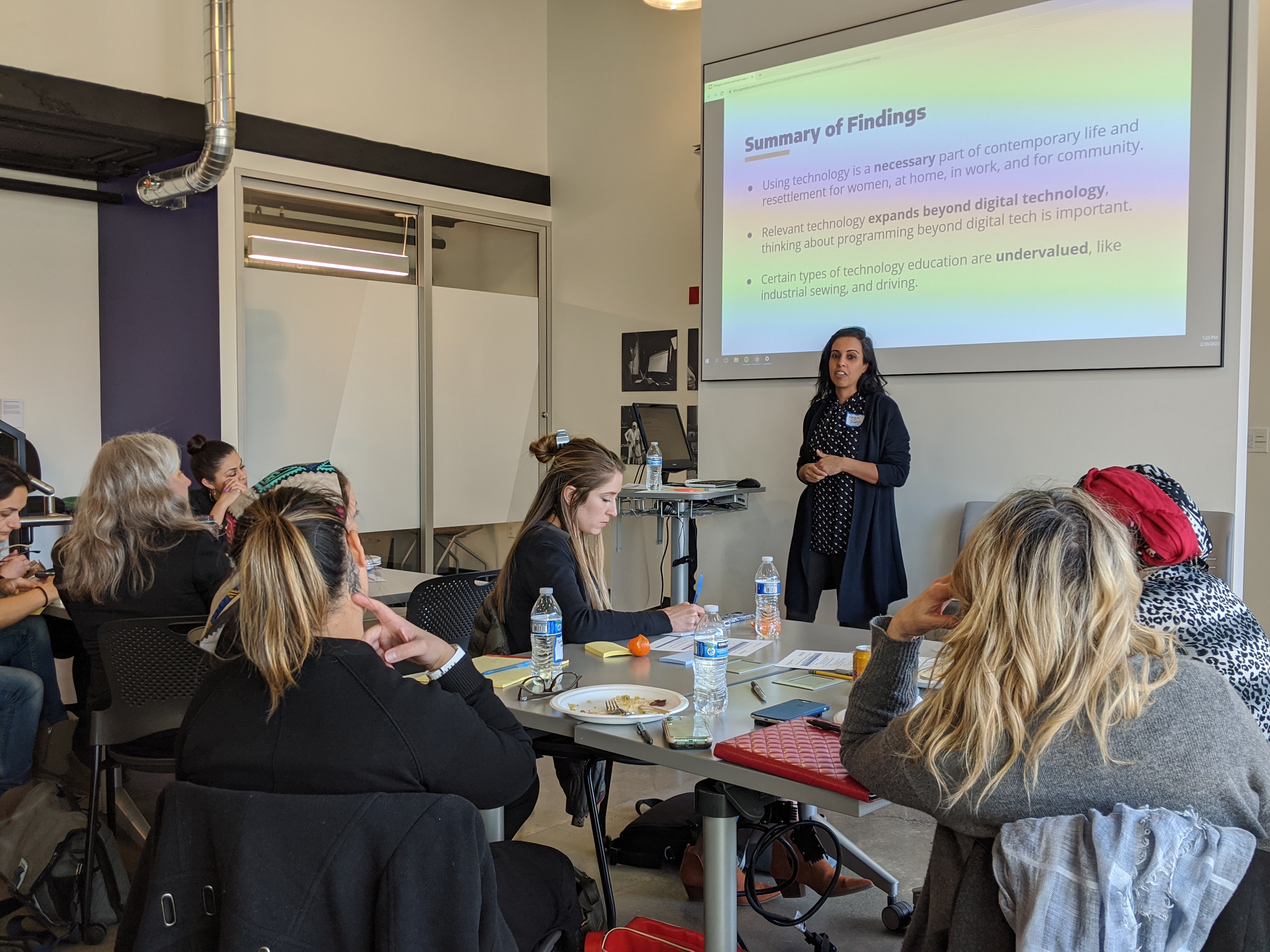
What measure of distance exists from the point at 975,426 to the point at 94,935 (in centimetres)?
349

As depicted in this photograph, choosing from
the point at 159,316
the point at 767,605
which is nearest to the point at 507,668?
the point at 767,605

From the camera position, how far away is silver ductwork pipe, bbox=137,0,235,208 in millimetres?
4914

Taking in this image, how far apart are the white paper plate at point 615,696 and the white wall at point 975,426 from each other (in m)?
2.52

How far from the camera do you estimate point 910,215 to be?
4250 millimetres

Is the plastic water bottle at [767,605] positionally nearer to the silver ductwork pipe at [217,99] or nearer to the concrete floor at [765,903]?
the concrete floor at [765,903]

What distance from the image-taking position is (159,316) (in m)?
5.66

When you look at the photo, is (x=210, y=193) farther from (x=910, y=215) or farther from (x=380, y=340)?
(x=910, y=215)

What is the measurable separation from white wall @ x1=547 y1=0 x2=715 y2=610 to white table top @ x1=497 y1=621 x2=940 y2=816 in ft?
11.4

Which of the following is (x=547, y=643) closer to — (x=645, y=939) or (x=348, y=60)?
(x=645, y=939)

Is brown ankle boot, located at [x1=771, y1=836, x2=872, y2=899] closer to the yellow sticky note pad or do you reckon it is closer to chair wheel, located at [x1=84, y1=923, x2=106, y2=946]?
the yellow sticky note pad

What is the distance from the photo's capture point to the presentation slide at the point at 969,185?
370cm

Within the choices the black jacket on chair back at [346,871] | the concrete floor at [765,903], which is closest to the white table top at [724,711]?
the concrete floor at [765,903]

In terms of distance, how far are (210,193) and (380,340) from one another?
1.24 meters

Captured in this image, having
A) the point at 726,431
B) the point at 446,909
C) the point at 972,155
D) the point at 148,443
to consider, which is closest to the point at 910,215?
the point at 972,155
